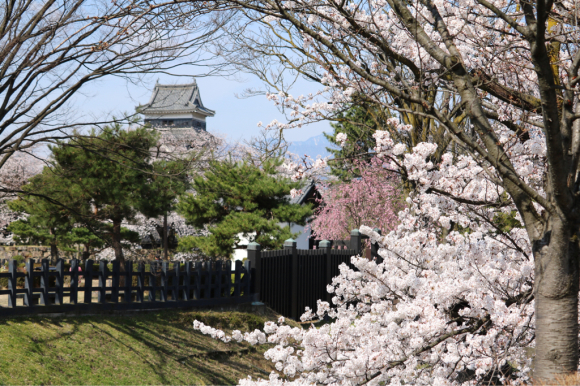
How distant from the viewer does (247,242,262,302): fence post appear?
32.7 feet

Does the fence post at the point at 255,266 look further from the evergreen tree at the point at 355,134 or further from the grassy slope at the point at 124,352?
the evergreen tree at the point at 355,134

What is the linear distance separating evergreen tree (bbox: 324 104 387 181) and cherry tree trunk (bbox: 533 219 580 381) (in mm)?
2145

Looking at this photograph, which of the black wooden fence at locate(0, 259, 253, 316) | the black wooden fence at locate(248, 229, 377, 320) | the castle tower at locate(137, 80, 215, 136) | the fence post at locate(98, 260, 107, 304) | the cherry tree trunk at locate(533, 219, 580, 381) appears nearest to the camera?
the cherry tree trunk at locate(533, 219, 580, 381)

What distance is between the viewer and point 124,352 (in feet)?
23.6

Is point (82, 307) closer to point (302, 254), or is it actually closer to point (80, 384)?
point (80, 384)

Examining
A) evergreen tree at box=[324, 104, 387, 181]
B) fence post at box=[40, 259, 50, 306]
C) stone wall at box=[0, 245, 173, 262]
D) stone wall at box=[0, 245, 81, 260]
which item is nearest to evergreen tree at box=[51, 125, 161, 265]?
fence post at box=[40, 259, 50, 306]

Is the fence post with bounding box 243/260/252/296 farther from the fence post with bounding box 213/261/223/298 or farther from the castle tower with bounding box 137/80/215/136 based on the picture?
the castle tower with bounding box 137/80/215/136

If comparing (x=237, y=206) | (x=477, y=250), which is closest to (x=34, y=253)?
(x=237, y=206)

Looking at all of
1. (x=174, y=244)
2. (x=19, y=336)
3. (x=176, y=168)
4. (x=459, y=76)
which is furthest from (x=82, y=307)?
(x=174, y=244)

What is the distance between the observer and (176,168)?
9039 mm

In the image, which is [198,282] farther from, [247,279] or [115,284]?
[115,284]

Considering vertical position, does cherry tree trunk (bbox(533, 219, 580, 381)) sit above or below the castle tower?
below

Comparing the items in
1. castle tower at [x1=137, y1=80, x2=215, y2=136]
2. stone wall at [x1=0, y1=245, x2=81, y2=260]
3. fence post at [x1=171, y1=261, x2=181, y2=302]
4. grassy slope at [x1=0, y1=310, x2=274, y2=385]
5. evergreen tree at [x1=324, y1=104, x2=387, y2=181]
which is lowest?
grassy slope at [x1=0, y1=310, x2=274, y2=385]

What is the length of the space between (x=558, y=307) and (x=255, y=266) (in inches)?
289
